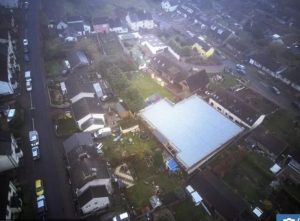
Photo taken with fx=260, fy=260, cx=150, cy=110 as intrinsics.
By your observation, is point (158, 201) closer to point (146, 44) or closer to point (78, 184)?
point (78, 184)

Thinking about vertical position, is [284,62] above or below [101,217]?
above

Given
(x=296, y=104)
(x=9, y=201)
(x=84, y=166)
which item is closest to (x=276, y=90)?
(x=296, y=104)

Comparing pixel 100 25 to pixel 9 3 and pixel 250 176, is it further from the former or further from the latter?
pixel 250 176

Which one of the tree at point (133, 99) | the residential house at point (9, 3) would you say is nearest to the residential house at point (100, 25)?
the residential house at point (9, 3)

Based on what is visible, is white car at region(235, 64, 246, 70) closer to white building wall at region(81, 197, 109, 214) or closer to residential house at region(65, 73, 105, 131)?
residential house at region(65, 73, 105, 131)

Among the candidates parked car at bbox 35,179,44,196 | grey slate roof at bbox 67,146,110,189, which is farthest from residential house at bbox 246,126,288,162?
parked car at bbox 35,179,44,196

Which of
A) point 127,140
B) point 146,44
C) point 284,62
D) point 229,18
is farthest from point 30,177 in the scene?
point 229,18

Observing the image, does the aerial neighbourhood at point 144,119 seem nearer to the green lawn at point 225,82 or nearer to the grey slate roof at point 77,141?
the grey slate roof at point 77,141
